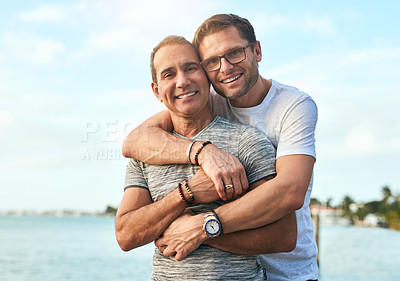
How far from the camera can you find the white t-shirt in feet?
8.37

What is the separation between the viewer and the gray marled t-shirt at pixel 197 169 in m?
2.38

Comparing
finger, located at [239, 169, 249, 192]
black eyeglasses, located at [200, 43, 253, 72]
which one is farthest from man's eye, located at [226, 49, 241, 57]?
finger, located at [239, 169, 249, 192]

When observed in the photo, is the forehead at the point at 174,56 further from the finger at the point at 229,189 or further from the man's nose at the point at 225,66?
the finger at the point at 229,189

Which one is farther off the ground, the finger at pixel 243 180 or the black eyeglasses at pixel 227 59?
the black eyeglasses at pixel 227 59

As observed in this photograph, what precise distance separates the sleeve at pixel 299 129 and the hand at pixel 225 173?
272 mm

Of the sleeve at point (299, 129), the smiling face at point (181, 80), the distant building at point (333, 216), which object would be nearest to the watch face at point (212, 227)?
the sleeve at point (299, 129)

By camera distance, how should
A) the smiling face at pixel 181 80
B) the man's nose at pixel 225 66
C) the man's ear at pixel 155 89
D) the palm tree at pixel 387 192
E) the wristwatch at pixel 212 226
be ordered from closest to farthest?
the wristwatch at pixel 212 226 < the smiling face at pixel 181 80 < the man's nose at pixel 225 66 < the man's ear at pixel 155 89 < the palm tree at pixel 387 192

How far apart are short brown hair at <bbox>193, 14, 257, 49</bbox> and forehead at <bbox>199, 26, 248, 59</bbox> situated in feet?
0.08

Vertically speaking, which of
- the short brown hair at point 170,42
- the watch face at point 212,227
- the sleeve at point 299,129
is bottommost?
the watch face at point 212,227

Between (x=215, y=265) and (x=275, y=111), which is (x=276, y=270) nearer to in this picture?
(x=215, y=265)

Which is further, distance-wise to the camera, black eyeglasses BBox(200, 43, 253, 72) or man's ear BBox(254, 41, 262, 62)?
man's ear BBox(254, 41, 262, 62)

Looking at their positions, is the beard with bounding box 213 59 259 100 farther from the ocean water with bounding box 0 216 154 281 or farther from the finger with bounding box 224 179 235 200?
the ocean water with bounding box 0 216 154 281

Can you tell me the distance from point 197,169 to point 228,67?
0.64 m

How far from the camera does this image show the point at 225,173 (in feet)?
7.68
